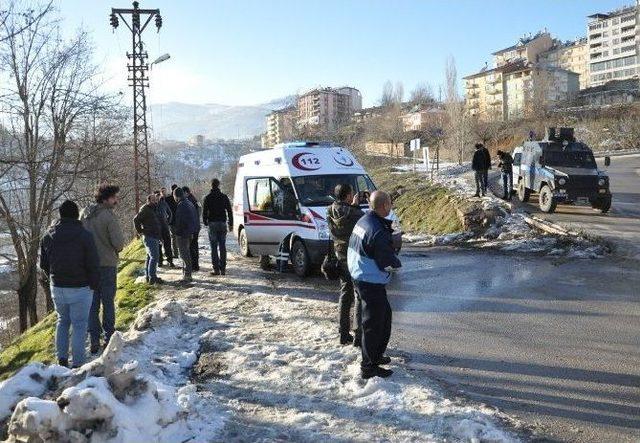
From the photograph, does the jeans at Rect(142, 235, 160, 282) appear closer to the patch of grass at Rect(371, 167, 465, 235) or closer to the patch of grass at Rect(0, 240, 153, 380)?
the patch of grass at Rect(0, 240, 153, 380)

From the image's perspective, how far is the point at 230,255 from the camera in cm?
1534

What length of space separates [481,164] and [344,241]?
13.4 metres

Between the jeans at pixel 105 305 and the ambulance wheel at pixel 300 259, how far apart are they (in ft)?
14.2

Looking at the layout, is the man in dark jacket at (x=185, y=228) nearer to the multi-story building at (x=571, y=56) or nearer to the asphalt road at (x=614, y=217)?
the asphalt road at (x=614, y=217)

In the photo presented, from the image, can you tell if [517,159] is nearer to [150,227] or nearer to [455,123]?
[150,227]

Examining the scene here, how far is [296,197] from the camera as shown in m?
11.9

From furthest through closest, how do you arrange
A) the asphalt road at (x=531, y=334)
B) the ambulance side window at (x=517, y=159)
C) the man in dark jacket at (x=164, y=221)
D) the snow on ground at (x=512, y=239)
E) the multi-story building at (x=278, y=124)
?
the multi-story building at (x=278, y=124), the ambulance side window at (x=517, y=159), the man in dark jacket at (x=164, y=221), the snow on ground at (x=512, y=239), the asphalt road at (x=531, y=334)

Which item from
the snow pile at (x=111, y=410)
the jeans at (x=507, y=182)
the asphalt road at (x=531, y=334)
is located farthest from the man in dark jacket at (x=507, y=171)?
the snow pile at (x=111, y=410)

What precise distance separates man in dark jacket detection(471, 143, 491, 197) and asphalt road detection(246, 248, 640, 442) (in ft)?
23.3

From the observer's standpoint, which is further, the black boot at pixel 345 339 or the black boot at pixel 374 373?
the black boot at pixel 345 339

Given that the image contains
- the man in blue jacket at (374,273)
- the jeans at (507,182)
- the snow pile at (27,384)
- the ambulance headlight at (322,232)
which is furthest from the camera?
the jeans at (507,182)

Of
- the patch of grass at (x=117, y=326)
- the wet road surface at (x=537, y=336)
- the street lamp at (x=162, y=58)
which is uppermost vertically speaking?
the street lamp at (x=162, y=58)

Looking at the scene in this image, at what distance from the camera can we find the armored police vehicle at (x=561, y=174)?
1694cm

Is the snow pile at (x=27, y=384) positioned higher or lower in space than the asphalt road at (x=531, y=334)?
higher
